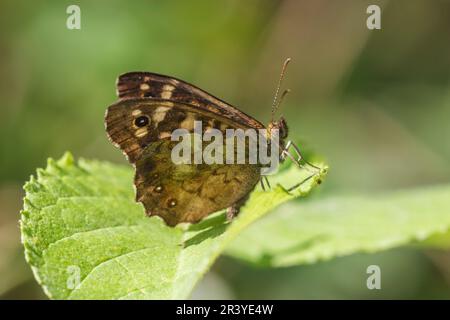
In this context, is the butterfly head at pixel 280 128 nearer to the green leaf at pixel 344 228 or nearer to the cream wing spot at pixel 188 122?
the cream wing spot at pixel 188 122

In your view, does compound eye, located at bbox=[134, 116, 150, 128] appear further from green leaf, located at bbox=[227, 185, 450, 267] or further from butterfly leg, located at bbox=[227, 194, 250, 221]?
green leaf, located at bbox=[227, 185, 450, 267]

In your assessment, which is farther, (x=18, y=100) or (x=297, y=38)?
(x=297, y=38)

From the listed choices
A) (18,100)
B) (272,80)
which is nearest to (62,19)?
Answer: (18,100)

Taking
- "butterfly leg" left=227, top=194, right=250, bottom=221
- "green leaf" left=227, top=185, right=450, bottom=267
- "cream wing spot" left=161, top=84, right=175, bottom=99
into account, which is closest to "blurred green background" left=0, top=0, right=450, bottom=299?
"green leaf" left=227, top=185, right=450, bottom=267

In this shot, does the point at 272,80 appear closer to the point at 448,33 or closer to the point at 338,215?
the point at 448,33

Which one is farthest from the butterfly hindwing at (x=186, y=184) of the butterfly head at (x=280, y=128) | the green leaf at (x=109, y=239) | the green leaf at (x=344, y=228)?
the green leaf at (x=344, y=228)

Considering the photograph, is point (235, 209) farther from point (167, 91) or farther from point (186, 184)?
point (167, 91)
